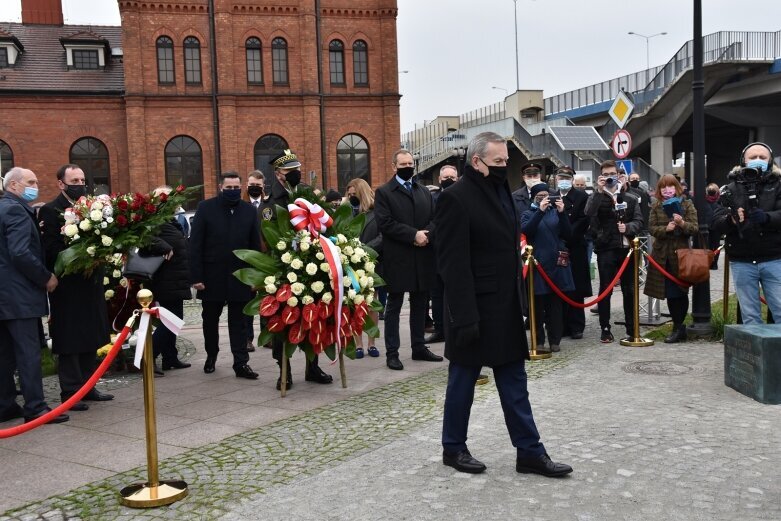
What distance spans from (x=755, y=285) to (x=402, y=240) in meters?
3.77

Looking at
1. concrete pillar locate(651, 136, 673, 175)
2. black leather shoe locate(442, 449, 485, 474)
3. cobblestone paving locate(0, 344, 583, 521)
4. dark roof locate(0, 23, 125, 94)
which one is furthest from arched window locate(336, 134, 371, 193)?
black leather shoe locate(442, 449, 485, 474)

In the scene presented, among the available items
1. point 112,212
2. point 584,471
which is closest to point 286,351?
point 112,212

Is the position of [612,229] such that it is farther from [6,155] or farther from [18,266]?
[6,155]

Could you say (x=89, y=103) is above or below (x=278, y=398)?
above

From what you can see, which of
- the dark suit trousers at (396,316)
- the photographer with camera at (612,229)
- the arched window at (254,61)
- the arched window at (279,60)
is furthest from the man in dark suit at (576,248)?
the arched window at (254,61)

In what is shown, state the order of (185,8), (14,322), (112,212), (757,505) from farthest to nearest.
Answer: (185,8)
(112,212)
(14,322)
(757,505)

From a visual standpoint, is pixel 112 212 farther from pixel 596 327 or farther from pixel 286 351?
pixel 596 327

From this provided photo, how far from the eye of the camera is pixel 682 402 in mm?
6512

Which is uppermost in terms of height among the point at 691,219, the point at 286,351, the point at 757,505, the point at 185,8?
the point at 185,8

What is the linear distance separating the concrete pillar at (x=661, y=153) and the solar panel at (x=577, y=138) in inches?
354

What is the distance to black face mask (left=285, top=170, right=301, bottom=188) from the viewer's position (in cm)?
772

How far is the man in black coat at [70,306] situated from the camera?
22.6ft

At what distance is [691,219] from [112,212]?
22.4 feet

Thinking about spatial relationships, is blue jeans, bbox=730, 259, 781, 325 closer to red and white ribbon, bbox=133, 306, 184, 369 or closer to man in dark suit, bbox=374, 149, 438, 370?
man in dark suit, bbox=374, 149, 438, 370
